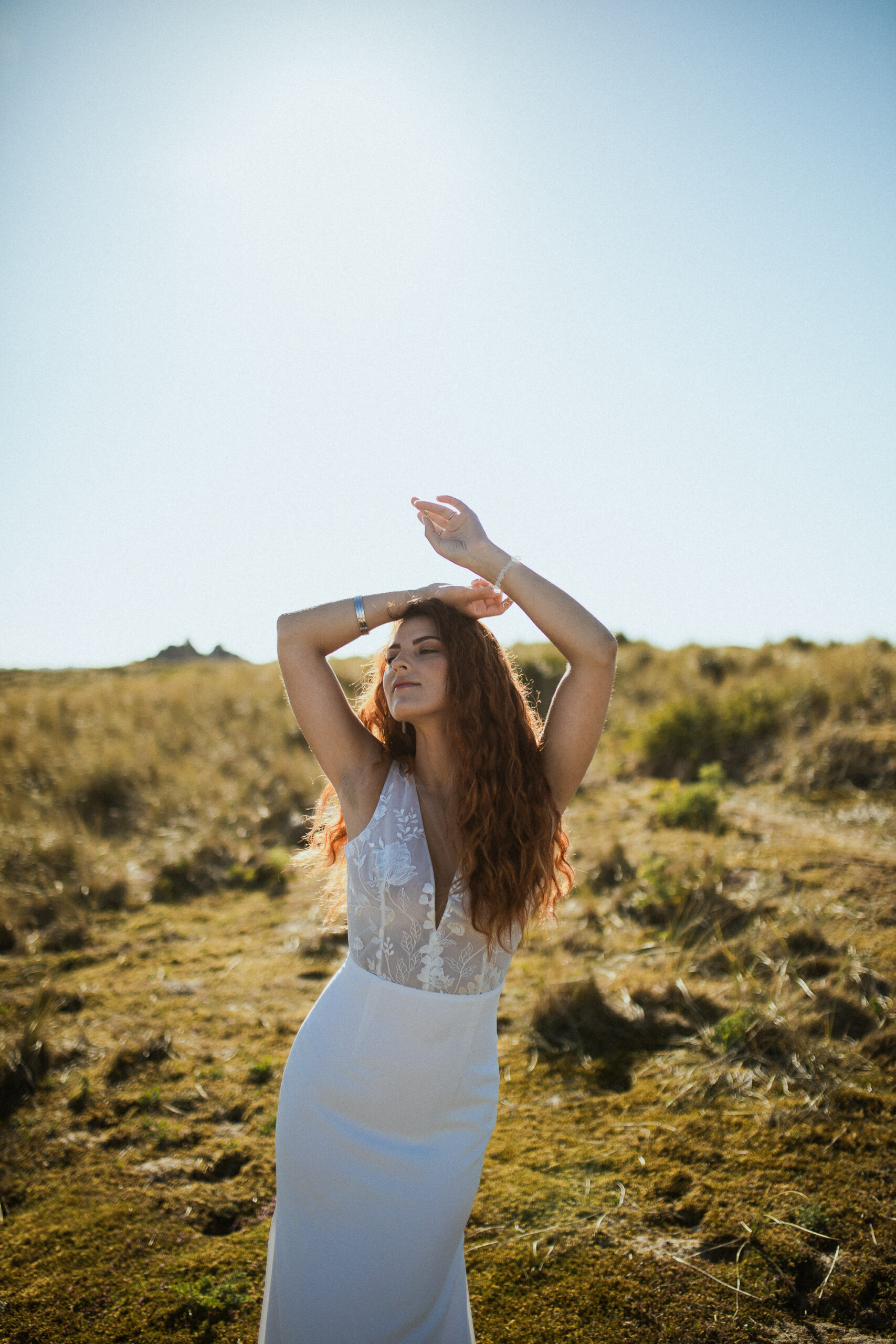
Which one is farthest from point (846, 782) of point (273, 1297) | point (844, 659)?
point (273, 1297)

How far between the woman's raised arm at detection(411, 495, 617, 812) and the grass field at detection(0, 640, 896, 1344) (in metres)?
1.64

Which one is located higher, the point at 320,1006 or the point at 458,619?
the point at 458,619

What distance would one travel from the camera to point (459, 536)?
2.19 metres

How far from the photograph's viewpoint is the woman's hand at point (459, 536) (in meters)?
2.13

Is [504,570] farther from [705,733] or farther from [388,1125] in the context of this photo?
[705,733]

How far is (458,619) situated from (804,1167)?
2.46 m

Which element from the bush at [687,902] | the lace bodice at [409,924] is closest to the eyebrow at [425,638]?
the lace bodice at [409,924]

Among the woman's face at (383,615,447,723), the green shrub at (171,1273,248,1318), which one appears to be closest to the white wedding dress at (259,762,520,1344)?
the woman's face at (383,615,447,723)

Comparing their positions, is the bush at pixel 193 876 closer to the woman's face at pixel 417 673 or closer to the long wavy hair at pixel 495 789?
the long wavy hair at pixel 495 789

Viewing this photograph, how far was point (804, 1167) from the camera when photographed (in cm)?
273

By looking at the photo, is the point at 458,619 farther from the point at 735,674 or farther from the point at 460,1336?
the point at 735,674

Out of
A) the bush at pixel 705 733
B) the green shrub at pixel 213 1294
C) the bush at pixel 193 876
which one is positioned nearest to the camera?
the green shrub at pixel 213 1294

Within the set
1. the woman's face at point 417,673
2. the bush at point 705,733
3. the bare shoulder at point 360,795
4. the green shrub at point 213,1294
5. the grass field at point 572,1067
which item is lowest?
the green shrub at point 213,1294

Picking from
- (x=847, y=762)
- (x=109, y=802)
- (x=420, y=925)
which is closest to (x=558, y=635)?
(x=420, y=925)
